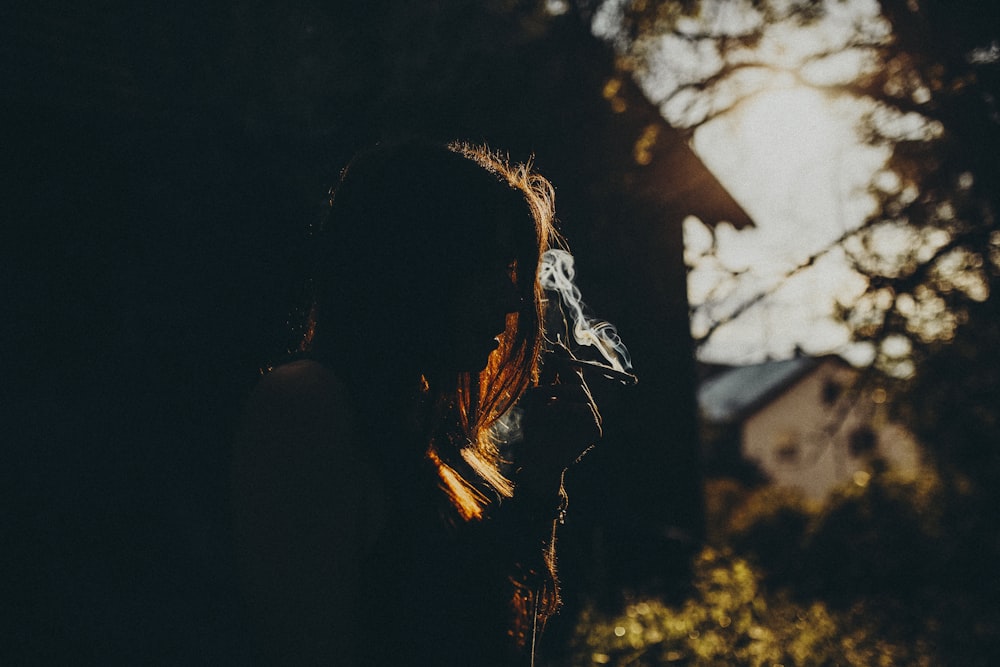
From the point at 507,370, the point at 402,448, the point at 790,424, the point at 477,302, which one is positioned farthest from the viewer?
the point at 790,424

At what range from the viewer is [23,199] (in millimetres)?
2947

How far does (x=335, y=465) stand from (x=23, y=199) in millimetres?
2908

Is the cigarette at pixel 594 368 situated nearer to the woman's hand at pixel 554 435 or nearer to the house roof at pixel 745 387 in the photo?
the woman's hand at pixel 554 435

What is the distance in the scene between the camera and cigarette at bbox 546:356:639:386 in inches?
63.1

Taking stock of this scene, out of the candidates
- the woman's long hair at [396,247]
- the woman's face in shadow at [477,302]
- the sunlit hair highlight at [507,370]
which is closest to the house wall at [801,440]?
the sunlit hair highlight at [507,370]

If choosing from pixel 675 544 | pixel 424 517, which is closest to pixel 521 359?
pixel 424 517

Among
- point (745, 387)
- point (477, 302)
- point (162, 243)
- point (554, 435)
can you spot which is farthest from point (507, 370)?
point (745, 387)

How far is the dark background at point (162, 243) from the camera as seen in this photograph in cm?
264

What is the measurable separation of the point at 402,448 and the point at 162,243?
9.05 feet

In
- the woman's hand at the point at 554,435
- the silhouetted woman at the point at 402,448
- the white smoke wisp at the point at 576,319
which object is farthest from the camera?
the white smoke wisp at the point at 576,319

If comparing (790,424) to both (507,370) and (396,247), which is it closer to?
(507,370)

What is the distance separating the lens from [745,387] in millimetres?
39625

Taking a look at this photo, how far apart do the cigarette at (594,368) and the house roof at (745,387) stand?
1319 inches

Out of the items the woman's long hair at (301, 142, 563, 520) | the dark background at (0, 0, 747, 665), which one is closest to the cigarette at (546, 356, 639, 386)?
the woman's long hair at (301, 142, 563, 520)
